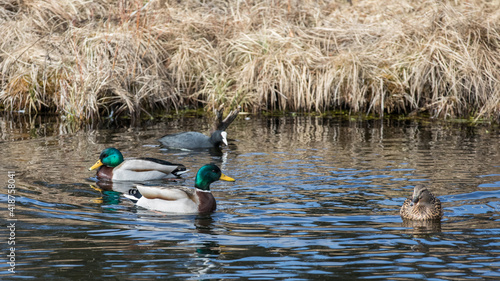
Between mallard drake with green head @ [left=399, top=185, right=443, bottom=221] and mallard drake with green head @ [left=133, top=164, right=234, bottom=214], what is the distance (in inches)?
77.7

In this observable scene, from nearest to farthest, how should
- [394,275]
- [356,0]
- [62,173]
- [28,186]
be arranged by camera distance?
1. [394,275]
2. [28,186]
3. [62,173]
4. [356,0]

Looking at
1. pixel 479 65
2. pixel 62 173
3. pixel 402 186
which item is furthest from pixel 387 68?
pixel 62 173

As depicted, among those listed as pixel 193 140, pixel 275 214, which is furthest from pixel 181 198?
pixel 193 140

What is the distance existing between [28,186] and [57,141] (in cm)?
328

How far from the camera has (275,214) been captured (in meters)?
6.86

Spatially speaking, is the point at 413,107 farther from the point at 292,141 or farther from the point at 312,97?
the point at 292,141

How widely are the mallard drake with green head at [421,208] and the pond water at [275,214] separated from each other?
0.39 ft

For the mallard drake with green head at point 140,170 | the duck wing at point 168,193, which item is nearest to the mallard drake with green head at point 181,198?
the duck wing at point 168,193

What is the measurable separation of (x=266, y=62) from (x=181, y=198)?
7.31 m

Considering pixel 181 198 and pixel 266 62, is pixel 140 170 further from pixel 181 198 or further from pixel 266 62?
pixel 266 62

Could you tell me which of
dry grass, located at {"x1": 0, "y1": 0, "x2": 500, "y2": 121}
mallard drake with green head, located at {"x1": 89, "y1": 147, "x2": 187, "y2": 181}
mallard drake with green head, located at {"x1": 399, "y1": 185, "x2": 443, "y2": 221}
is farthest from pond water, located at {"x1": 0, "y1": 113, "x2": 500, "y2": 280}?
dry grass, located at {"x1": 0, "y1": 0, "x2": 500, "y2": 121}

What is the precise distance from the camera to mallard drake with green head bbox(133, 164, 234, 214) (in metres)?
7.15

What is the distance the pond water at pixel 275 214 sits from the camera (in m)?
5.32

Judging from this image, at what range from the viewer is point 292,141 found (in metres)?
11.3
